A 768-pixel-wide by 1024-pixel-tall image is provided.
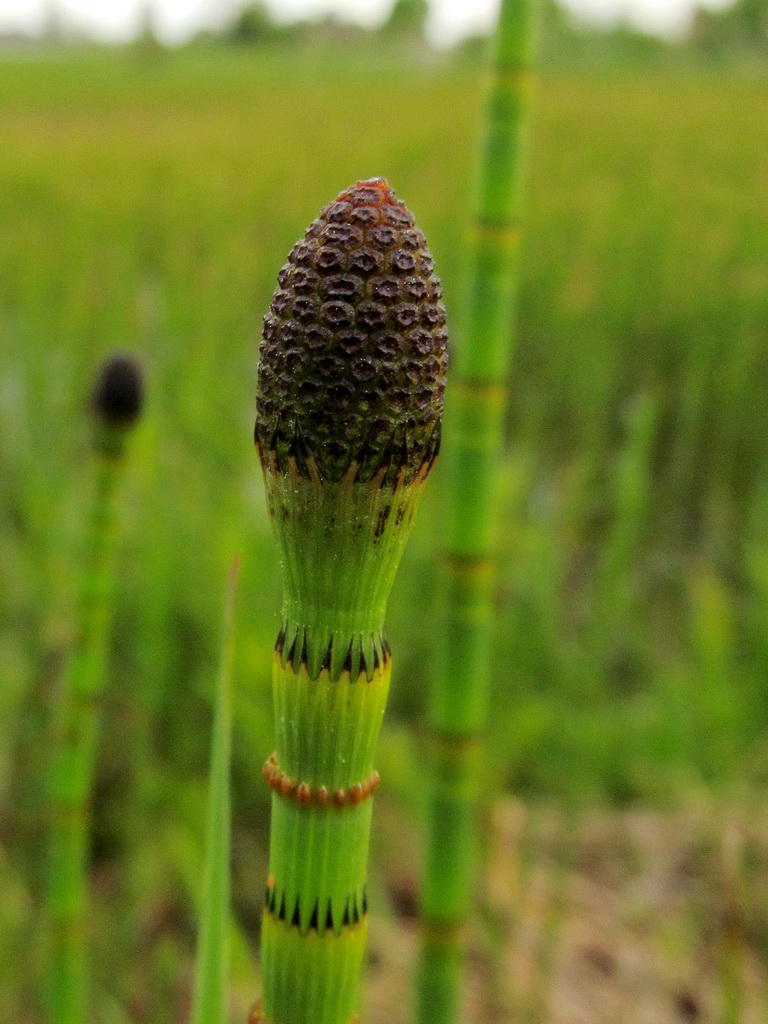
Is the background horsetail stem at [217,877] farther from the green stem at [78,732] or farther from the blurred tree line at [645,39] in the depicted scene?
the blurred tree line at [645,39]

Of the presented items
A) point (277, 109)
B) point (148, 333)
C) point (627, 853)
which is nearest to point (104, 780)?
point (148, 333)

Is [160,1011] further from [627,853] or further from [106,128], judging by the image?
[106,128]

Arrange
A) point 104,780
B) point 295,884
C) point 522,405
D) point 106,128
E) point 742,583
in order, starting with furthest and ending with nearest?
point 106,128, point 522,405, point 742,583, point 104,780, point 295,884

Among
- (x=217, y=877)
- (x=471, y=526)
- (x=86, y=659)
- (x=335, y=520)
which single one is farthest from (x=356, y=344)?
(x=86, y=659)

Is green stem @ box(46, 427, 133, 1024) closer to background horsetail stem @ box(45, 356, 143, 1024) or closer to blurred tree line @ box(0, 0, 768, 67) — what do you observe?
background horsetail stem @ box(45, 356, 143, 1024)

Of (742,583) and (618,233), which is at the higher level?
(618,233)

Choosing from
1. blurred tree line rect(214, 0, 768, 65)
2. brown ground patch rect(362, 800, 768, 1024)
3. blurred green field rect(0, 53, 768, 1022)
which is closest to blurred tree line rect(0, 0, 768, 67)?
blurred tree line rect(214, 0, 768, 65)

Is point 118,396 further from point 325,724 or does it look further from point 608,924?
point 608,924
